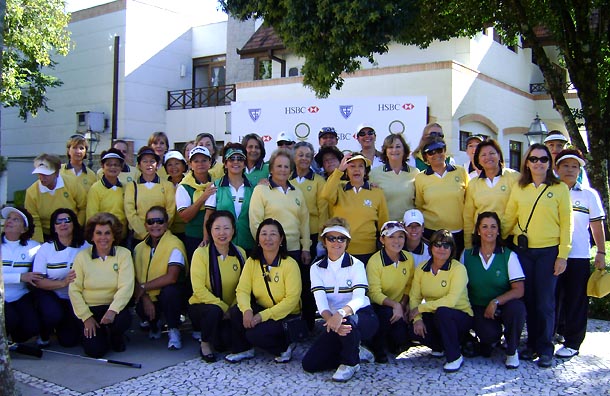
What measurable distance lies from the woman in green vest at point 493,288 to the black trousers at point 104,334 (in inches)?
126

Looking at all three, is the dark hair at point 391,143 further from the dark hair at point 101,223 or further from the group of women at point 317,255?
the dark hair at point 101,223

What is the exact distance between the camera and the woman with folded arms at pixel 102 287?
5.36 m

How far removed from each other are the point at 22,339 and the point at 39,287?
1.68 feet

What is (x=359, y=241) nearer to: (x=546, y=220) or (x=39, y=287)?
(x=546, y=220)

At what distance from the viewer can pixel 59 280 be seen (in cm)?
567

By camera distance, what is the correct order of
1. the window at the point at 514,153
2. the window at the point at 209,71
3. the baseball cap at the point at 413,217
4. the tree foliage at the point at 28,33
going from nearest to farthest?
the baseball cap at the point at 413,217 < the tree foliage at the point at 28,33 < the window at the point at 514,153 < the window at the point at 209,71

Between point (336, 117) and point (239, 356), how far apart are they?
7319 mm

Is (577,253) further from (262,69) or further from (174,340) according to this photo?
(262,69)

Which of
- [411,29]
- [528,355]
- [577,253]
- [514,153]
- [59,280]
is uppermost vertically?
[411,29]

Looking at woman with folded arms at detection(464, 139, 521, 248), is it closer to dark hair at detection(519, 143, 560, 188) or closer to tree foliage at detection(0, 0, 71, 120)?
dark hair at detection(519, 143, 560, 188)

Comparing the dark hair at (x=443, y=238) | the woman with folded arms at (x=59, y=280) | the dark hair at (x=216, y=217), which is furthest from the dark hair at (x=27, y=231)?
the dark hair at (x=443, y=238)

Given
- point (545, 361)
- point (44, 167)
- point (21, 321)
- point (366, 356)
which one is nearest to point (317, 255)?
point (366, 356)

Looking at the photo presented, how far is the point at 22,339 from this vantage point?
5.59 metres

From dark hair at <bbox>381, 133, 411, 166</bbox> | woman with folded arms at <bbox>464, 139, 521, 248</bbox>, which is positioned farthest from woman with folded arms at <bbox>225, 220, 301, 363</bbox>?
woman with folded arms at <bbox>464, 139, 521, 248</bbox>
